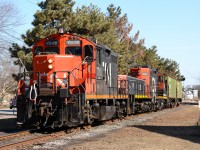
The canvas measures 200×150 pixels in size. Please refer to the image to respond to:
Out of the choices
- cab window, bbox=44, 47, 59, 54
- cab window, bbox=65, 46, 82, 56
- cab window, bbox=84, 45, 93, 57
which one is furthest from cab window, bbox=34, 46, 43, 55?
cab window, bbox=84, 45, 93, 57

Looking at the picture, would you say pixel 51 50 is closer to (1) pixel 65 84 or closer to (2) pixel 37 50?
(2) pixel 37 50

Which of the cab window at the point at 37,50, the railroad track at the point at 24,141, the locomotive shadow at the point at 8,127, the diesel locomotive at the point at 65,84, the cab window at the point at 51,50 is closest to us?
the railroad track at the point at 24,141

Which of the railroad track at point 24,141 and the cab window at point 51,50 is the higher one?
the cab window at point 51,50

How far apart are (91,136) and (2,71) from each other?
69.3 meters

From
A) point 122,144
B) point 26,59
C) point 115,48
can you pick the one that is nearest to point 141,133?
point 122,144

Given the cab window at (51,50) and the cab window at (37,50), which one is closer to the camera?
the cab window at (51,50)

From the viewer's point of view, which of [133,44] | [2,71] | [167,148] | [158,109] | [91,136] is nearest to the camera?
[167,148]

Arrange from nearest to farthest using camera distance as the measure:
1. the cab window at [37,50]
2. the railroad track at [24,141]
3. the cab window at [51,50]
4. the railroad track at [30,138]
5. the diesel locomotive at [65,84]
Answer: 1. the railroad track at [24,141]
2. the railroad track at [30,138]
3. the diesel locomotive at [65,84]
4. the cab window at [51,50]
5. the cab window at [37,50]

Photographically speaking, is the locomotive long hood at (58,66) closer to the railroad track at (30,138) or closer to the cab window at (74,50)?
the cab window at (74,50)

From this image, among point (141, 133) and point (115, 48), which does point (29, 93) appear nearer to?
point (141, 133)

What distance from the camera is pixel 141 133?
562 inches

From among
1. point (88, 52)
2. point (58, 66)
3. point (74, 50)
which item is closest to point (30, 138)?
point (58, 66)

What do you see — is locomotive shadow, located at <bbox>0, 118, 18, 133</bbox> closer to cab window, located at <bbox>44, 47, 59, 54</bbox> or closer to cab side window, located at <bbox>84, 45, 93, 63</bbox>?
cab window, located at <bbox>44, 47, 59, 54</bbox>

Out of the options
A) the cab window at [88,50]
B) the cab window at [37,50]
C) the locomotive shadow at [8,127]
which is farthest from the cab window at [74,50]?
the locomotive shadow at [8,127]
